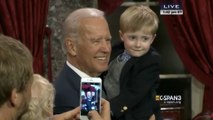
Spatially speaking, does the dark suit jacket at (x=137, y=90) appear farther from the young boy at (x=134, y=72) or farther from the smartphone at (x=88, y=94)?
the smartphone at (x=88, y=94)

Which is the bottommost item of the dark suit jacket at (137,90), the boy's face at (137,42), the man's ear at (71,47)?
the dark suit jacket at (137,90)

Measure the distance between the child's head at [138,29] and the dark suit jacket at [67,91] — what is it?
1.61 feet

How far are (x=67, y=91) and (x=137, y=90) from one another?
496 millimetres

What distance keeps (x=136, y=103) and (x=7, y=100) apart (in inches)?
44.3

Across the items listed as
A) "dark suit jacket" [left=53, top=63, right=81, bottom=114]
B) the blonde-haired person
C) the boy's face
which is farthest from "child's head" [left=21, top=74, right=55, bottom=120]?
the boy's face

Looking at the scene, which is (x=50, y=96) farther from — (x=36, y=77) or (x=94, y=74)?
Result: (x=94, y=74)

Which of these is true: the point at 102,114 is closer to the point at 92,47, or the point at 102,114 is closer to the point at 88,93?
the point at 88,93

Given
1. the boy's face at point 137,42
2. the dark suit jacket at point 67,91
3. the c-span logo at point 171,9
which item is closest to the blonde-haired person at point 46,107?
the dark suit jacket at point 67,91

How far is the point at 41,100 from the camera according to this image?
6.10 feet

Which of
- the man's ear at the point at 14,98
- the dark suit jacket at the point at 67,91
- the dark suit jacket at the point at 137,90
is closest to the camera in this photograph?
the man's ear at the point at 14,98

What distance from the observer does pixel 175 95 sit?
3.81 meters

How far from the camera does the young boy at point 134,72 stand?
7.75 ft

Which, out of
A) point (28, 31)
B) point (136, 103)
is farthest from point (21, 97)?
point (28, 31)

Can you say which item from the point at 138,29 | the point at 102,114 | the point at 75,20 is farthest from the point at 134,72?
the point at 102,114
